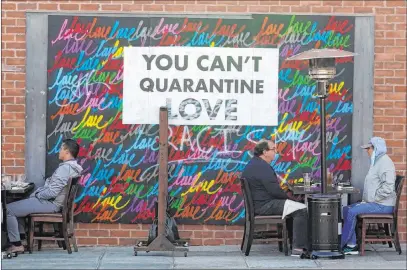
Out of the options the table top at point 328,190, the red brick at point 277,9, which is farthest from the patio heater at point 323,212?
the red brick at point 277,9

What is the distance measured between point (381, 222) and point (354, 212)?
0.33m

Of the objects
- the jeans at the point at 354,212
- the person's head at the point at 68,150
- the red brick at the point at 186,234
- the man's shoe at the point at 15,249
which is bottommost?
the man's shoe at the point at 15,249

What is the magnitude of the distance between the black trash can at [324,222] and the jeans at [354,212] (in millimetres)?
427

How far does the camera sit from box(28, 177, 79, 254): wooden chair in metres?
9.05

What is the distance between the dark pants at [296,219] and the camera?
898cm

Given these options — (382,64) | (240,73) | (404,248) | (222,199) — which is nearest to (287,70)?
(240,73)

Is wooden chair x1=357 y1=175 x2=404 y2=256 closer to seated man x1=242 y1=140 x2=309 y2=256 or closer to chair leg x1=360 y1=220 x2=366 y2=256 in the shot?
chair leg x1=360 y1=220 x2=366 y2=256

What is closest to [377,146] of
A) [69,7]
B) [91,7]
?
[91,7]

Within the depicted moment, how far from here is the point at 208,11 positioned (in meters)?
9.84

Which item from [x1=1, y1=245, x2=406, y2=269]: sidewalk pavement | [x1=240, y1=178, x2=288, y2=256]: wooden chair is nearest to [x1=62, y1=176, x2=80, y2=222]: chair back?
[x1=1, y1=245, x2=406, y2=269]: sidewalk pavement

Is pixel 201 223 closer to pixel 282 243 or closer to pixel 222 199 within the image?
pixel 222 199

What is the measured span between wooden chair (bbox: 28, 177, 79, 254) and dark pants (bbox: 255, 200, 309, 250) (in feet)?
7.10

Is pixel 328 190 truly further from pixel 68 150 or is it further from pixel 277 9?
pixel 68 150

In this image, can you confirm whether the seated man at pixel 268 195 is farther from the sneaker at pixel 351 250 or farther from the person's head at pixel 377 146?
the person's head at pixel 377 146
